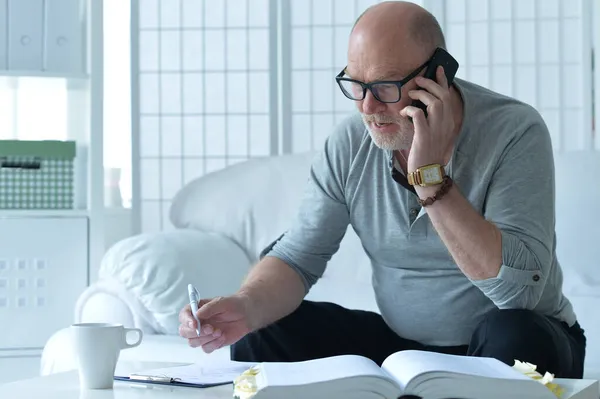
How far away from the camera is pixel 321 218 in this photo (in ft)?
6.03

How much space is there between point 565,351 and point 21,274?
2.00m

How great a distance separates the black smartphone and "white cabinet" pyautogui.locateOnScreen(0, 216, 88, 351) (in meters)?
1.73

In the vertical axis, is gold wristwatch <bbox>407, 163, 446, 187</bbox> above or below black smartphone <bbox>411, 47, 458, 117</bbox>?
below

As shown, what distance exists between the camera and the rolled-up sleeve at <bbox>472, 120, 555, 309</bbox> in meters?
1.51

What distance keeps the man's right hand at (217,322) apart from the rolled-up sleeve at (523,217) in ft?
1.33

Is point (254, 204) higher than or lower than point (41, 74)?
lower

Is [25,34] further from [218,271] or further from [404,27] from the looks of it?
[404,27]

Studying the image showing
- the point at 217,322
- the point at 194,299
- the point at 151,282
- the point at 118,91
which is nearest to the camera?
the point at 194,299

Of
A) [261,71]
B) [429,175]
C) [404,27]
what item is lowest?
[429,175]

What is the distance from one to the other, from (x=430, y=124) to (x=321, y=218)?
37 cm

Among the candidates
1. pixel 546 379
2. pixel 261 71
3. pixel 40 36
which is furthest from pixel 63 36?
pixel 546 379

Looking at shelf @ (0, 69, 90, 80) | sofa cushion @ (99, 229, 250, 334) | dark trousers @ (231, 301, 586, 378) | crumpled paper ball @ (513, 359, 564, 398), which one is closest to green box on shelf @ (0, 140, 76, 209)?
shelf @ (0, 69, 90, 80)

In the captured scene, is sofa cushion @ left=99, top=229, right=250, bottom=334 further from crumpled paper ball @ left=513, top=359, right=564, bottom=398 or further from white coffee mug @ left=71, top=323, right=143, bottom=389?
crumpled paper ball @ left=513, top=359, right=564, bottom=398

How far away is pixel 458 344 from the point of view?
1726 mm
